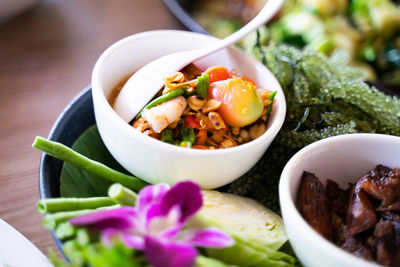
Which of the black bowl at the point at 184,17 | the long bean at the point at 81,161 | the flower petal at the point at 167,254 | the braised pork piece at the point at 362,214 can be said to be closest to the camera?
the flower petal at the point at 167,254

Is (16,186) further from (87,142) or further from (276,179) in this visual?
(276,179)

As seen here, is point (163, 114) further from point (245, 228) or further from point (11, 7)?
point (11, 7)

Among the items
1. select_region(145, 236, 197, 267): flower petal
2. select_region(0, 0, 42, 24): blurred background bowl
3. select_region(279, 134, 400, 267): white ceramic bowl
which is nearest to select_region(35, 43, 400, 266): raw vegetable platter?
select_region(279, 134, 400, 267): white ceramic bowl

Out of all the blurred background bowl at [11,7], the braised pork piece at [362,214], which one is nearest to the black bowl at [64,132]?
the braised pork piece at [362,214]

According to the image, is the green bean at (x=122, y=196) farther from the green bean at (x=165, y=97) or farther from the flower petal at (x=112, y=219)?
the green bean at (x=165, y=97)

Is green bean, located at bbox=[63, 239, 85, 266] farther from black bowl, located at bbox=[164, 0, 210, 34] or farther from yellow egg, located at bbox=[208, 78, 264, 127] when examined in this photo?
black bowl, located at bbox=[164, 0, 210, 34]

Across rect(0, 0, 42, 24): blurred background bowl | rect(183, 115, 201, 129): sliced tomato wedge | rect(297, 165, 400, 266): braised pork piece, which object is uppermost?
rect(0, 0, 42, 24): blurred background bowl
